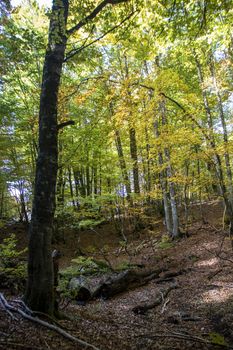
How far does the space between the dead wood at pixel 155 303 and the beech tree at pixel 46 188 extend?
254cm

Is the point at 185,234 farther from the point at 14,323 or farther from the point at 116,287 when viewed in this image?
the point at 14,323

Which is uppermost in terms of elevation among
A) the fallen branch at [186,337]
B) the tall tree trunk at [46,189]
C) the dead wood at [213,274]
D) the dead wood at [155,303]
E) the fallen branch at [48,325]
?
the tall tree trunk at [46,189]

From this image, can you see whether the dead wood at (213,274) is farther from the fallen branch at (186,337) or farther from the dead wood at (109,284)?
the fallen branch at (186,337)

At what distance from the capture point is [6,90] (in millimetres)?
13914

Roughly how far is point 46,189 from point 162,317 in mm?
3637

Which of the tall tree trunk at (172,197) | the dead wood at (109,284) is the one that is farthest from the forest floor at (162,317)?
the tall tree trunk at (172,197)

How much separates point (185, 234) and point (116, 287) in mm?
6784

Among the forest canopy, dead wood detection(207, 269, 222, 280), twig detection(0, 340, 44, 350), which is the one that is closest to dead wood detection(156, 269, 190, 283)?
dead wood detection(207, 269, 222, 280)

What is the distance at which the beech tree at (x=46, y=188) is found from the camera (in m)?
→ 4.14

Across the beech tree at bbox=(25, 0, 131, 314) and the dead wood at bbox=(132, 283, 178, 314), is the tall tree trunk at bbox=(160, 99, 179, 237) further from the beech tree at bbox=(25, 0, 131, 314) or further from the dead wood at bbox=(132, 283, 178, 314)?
the beech tree at bbox=(25, 0, 131, 314)

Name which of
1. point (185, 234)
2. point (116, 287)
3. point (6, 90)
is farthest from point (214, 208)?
point (6, 90)

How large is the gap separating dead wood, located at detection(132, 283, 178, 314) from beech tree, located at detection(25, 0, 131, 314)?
8.33 ft

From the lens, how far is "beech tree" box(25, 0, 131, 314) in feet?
13.6

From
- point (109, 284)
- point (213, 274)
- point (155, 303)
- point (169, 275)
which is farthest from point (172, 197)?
point (155, 303)
